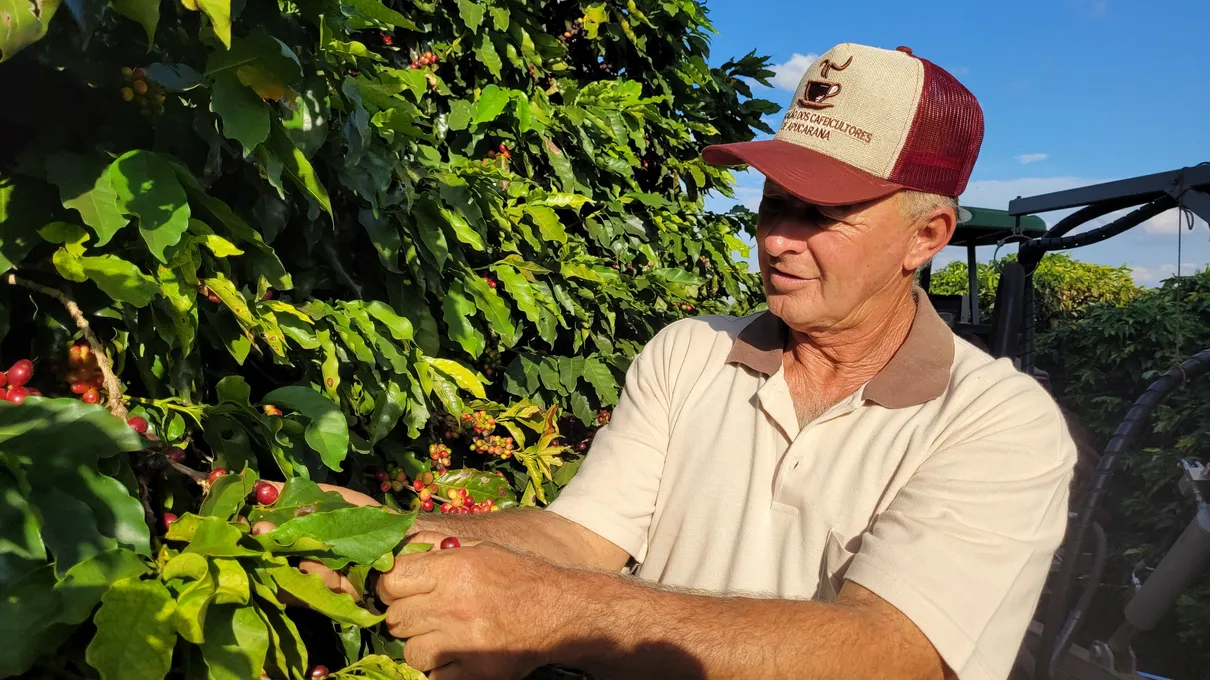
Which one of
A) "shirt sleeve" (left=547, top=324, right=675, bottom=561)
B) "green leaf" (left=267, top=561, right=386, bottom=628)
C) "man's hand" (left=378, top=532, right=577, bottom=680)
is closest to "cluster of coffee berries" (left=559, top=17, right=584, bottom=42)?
"shirt sleeve" (left=547, top=324, right=675, bottom=561)

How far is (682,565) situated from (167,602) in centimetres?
129

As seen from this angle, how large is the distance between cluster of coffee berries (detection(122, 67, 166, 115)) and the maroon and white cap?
118 centimetres

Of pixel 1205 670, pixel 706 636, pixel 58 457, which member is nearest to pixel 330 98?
pixel 58 457

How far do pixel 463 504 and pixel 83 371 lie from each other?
1.01 metres

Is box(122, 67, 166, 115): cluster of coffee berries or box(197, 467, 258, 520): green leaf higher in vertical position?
box(122, 67, 166, 115): cluster of coffee berries

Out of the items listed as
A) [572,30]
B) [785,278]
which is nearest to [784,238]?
[785,278]

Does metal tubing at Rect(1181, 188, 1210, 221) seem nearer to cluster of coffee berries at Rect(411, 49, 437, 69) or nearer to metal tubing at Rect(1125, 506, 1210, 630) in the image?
metal tubing at Rect(1125, 506, 1210, 630)

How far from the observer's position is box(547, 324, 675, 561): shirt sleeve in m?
2.08

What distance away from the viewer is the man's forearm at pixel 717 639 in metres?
1.49

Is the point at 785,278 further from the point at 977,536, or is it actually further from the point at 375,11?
the point at 375,11

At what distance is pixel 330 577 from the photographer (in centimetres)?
120

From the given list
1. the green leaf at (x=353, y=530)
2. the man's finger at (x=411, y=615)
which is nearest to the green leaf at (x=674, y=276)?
the man's finger at (x=411, y=615)

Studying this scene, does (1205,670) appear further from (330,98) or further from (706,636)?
(330,98)

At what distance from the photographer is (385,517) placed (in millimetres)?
1102
